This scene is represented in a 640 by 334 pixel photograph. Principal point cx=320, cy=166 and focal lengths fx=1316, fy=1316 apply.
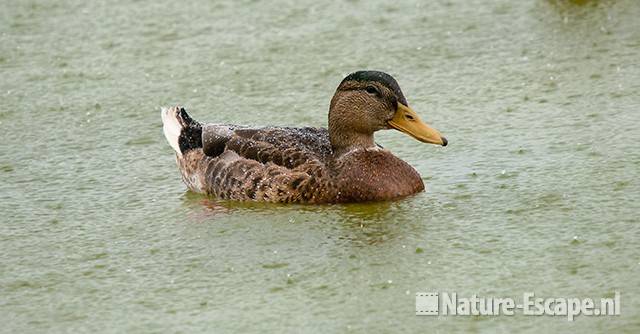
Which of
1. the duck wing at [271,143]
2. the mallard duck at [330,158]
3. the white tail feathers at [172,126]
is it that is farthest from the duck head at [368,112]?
the white tail feathers at [172,126]

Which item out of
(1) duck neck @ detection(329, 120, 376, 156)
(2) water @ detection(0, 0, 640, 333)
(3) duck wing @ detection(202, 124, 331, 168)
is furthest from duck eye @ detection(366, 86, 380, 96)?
(2) water @ detection(0, 0, 640, 333)

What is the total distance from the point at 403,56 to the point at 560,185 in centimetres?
251

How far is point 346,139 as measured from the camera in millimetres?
6652

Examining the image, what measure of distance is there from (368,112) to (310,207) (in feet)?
1.93

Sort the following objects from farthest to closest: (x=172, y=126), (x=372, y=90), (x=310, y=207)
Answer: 1. (x=172, y=126)
2. (x=372, y=90)
3. (x=310, y=207)

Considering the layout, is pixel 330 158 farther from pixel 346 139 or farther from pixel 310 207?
pixel 310 207

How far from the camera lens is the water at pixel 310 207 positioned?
17.2 feet

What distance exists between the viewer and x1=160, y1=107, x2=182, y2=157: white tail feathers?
7.16 m

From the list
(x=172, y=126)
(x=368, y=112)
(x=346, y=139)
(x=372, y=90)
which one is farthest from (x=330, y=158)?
(x=172, y=126)

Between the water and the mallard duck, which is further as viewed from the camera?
the mallard duck

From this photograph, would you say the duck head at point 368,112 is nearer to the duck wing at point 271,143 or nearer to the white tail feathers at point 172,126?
the duck wing at point 271,143

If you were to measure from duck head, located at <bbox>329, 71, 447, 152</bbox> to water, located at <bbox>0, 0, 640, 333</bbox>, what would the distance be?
0.35 meters

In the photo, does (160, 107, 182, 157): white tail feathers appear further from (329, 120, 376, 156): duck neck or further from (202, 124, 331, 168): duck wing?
(329, 120, 376, 156): duck neck

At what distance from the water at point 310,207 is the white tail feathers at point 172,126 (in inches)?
7.0
